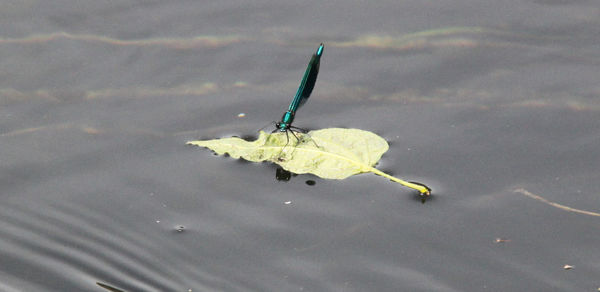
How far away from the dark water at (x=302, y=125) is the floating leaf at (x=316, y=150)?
63 mm

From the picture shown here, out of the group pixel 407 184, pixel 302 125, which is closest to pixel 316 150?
pixel 302 125

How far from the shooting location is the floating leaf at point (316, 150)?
11.6 feet

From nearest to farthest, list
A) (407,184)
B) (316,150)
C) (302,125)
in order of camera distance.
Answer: (407,184) < (316,150) < (302,125)

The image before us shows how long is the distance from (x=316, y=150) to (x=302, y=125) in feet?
0.81

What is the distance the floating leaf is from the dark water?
0.21 ft

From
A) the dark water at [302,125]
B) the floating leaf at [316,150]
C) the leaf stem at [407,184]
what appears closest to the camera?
the dark water at [302,125]

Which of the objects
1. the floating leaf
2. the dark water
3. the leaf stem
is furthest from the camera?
the floating leaf

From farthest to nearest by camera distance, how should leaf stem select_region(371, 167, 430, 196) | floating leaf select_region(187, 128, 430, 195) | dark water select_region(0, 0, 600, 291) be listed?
floating leaf select_region(187, 128, 430, 195) → leaf stem select_region(371, 167, 430, 196) → dark water select_region(0, 0, 600, 291)

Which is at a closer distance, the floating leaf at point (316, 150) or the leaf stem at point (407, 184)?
the leaf stem at point (407, 184)

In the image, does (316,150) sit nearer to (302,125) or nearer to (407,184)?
(302,125)

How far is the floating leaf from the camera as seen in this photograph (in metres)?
3.53

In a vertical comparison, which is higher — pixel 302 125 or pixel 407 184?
pixel 302 125

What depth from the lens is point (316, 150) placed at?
363cm

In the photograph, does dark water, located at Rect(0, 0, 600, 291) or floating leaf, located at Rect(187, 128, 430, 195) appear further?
floating leaf, located at Rect(187, 128, 430, 195)
